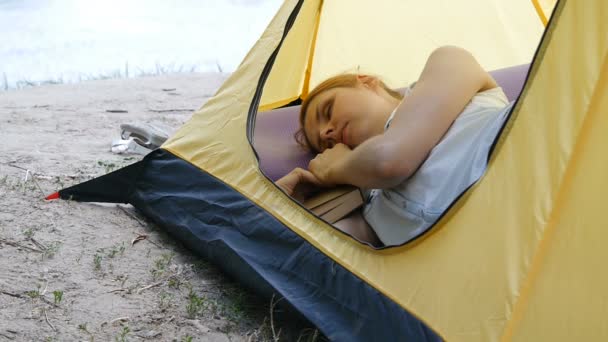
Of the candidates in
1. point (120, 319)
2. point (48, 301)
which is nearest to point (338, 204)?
point (120, 319)

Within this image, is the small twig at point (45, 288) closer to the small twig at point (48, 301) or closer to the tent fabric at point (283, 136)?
the small twig at point (48, 301)

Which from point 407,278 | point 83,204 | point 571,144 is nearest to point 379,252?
point 407,278

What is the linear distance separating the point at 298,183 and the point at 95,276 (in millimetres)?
491

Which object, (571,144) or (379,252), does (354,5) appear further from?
(571,144)

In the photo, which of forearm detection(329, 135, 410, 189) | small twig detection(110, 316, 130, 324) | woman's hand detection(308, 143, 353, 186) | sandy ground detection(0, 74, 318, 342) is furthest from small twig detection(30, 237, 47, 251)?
forearm detection(329, 135, 410, 189)

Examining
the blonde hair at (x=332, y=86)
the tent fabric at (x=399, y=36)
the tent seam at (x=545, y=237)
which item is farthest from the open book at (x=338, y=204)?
the tent fabric at (x=399, y=36)

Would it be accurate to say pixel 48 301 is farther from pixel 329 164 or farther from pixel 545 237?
pixel 545 237

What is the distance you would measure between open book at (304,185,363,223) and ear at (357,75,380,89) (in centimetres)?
26

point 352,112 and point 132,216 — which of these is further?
point 132,216

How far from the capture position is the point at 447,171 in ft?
4.49

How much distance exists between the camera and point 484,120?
138cm

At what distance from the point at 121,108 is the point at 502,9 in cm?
200

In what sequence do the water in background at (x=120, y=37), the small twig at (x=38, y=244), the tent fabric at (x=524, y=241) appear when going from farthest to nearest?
the water in background at (x=120, y=37) < the small twig at (x=38, y=244) < the tent fabric at (x=524, y=241)

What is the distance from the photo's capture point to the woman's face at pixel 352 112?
171 centimetres
